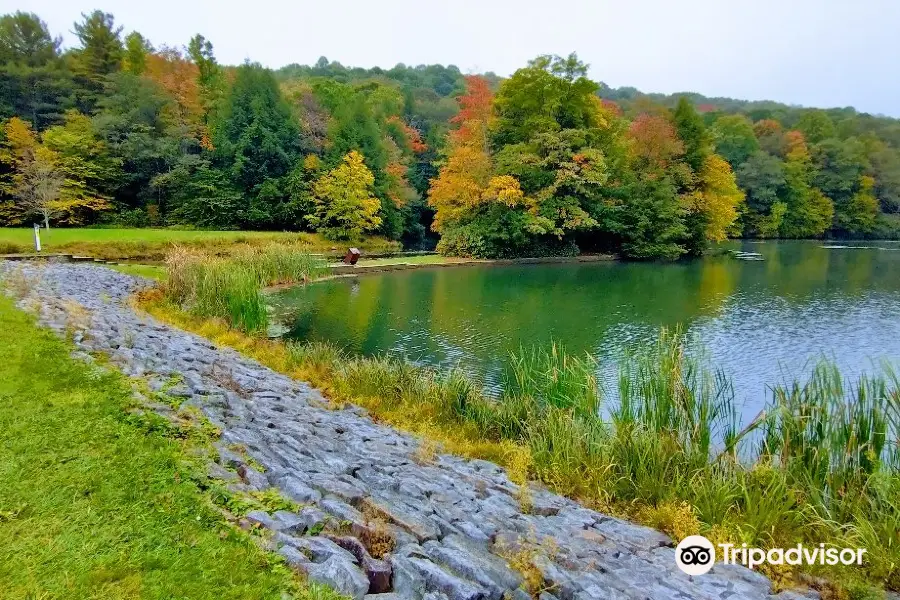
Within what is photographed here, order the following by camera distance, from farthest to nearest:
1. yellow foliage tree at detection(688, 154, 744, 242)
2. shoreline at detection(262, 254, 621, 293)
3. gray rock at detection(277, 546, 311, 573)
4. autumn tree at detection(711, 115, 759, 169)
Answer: autumn tree at detection(711, 115, 759, 169)
yellow foliage tree at detection(688, 154, 744, 242)
shoreline at detection(262, 254, 621, 293)
gray rock at detection(277, 546, 311, 573)

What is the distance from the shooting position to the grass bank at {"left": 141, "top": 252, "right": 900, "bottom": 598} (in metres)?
4.91

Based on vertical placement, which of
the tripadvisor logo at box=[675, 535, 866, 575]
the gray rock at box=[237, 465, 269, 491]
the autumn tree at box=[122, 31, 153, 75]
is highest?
the autumn tree at box=[122, 31, 153, 75]

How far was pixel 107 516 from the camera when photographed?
3434 millimetres

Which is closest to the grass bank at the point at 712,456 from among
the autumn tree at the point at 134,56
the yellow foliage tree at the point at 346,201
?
the yellow foliage tree at the point at 346,201

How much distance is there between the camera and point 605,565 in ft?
13.6

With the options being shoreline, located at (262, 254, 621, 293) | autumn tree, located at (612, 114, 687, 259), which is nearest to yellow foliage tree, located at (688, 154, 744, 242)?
autumn tree, located at (612, 114, 687, 259)

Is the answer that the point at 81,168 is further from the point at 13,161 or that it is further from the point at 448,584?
the point at 448,584

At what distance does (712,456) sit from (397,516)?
13.5 feet

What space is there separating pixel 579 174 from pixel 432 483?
30428 mm

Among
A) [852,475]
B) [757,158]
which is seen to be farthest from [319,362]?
[757,158]

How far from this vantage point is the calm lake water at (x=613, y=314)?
1198cm

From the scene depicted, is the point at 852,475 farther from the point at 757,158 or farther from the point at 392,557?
the point at 757,158

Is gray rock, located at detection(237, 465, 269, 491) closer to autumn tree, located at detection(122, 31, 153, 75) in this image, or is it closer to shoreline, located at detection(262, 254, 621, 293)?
shoreline, located at detection(262, 254, 621, 293)

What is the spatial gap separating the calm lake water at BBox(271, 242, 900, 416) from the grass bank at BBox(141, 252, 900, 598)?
2.94 metres
